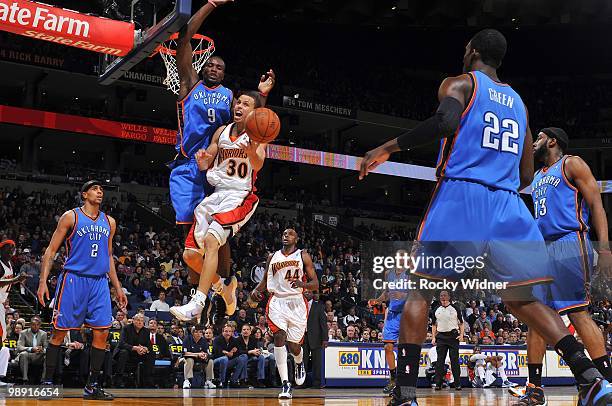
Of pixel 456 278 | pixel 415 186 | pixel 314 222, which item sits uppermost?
pixel 415 186

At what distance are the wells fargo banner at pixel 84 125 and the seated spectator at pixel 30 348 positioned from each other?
13946 millimetres

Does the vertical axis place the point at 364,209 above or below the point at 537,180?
above

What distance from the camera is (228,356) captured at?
12703 mm

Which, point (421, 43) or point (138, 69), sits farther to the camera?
point (421, 43)

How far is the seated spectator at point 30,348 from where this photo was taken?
1105cm

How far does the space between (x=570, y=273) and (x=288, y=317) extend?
4691mm

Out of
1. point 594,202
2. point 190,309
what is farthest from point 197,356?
point 594,202

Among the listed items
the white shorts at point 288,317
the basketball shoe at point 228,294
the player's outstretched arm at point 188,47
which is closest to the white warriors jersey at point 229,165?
the player's outstretched arm at point 188,47

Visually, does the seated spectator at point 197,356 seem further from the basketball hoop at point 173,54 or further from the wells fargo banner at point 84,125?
the wells fargo banner at point 84,125

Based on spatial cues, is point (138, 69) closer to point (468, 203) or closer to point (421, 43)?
point (421, 43)

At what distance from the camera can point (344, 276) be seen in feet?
74.9

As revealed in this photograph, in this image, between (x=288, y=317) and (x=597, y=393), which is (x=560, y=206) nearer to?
(x=597, y=393)

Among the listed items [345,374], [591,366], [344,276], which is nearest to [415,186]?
[344,276]

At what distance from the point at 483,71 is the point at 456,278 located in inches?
49.3
